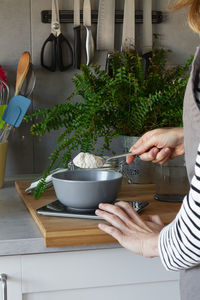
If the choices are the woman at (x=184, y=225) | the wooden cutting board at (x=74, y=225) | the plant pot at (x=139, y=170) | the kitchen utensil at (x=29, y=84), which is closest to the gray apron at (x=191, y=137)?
the woman at (x=184, y=225)

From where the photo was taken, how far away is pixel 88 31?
1.64 m

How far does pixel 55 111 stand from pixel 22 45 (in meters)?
0.37

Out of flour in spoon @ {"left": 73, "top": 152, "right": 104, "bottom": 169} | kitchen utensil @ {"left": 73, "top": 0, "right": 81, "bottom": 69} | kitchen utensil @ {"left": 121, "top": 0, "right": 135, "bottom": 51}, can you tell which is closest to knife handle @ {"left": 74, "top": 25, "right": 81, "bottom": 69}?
kitchen utensil @ {"left": 73, "top": 0, "right": 81, "bottom": 69}

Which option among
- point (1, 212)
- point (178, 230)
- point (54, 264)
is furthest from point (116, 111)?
point (178, 230)

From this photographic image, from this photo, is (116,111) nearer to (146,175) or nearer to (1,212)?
(146,175)

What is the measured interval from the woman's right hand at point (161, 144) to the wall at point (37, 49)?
665 millimetres

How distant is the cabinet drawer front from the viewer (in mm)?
1031

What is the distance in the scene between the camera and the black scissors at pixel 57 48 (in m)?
1.62

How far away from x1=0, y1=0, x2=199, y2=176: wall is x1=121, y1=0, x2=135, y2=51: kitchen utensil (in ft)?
0.13

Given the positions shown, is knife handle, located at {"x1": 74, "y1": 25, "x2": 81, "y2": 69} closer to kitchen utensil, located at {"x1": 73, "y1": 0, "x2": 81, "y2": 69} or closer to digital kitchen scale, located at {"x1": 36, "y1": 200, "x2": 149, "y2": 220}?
kitchen utensil, located at {"x1": 73, "y1": 0, "x2": 81, "y2": 69}

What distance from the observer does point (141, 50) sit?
1709mm

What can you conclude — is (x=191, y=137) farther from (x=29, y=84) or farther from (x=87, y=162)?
(x=29, y=84)

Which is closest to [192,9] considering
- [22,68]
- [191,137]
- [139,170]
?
[191,137]

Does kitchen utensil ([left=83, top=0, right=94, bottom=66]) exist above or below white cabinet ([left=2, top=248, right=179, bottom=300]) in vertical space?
above
